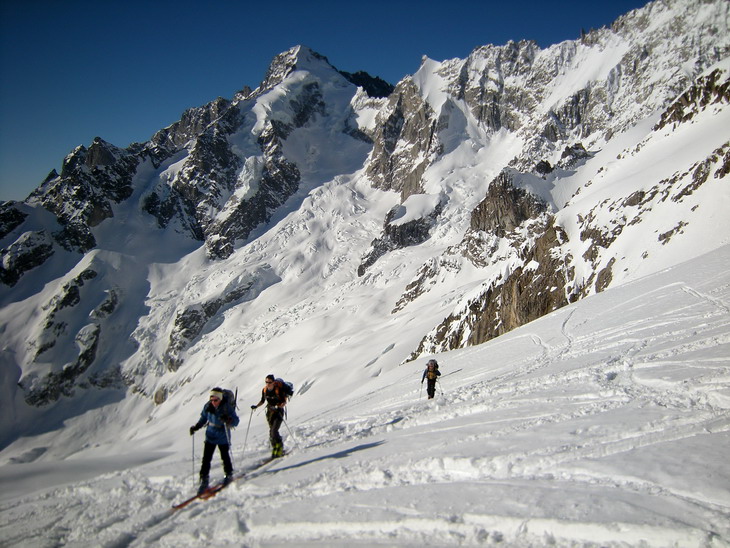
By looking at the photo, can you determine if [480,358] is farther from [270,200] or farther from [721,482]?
[270,200]

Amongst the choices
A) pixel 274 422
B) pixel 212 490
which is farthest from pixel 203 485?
pixel 274 422

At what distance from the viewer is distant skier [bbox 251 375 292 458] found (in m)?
8.70

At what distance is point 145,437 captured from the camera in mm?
70750

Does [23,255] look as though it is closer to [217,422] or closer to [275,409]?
[275,409]

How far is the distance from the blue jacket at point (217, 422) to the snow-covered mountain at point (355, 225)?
26446 mm

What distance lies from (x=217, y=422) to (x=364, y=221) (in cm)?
11988

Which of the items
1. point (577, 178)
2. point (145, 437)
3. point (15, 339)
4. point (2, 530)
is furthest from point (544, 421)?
point (15, 339)

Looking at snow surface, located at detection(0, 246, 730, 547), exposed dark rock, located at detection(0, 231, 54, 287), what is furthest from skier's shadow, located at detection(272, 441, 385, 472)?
exposed dark rock, located at detection(0, 231, 54, 287)

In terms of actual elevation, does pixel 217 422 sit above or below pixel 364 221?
below

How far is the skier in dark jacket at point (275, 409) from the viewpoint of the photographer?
28.4ft

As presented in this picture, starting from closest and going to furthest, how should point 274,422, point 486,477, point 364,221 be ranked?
point 486,477 → point 274,422 → point 364,221

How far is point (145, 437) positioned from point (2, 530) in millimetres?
75197

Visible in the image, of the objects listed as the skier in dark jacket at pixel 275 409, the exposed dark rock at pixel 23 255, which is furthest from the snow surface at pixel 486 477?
the exposed dark rock at pixel 23 255

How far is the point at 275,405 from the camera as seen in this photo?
9.06m
